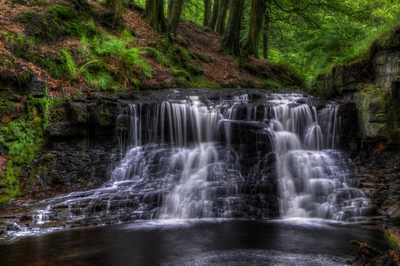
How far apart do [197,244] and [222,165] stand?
12.2 ft

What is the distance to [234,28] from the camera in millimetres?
18812

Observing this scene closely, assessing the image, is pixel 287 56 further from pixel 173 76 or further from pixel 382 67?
pixel 382 67

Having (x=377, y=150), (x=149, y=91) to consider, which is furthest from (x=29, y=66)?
(x=377, y=150)

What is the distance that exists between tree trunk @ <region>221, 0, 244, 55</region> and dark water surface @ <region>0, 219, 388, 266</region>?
43.5 ft

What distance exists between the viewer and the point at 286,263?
16.8 ft

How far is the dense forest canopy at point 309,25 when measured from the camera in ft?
46.1

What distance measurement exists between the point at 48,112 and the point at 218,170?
4846mm

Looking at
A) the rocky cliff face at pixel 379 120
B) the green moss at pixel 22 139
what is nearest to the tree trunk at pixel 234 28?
the rocky cliff face at pixel 379 120

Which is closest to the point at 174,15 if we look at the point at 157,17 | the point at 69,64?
the point at 157,17

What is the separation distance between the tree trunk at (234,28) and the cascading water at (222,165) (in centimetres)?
742

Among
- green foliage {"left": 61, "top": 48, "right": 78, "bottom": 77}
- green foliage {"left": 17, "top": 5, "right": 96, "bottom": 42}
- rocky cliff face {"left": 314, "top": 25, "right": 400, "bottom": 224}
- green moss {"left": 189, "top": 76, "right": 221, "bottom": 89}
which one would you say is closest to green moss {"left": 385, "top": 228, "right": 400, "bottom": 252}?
rocky cliff face {"left": 314, "top": 25, "right": 400, "bottom": 224}

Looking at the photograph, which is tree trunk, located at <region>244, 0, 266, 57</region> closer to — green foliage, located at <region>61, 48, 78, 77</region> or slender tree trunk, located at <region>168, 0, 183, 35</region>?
slender tree trunk, located at <region>168, 0, 183, 35</region>

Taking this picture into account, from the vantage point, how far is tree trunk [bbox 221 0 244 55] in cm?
1829

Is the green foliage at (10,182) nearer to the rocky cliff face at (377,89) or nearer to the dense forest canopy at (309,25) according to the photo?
the rocky cliff face at (377,89)
